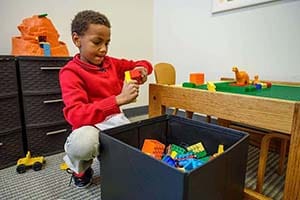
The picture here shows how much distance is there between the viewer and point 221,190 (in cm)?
61

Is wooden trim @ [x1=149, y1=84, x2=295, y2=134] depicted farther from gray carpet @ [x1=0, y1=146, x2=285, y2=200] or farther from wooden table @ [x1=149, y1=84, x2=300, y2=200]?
gray carpet @ [x1=0, y1=146, x2=285, y2=200]

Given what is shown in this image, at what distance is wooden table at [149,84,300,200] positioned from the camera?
640 millimetres

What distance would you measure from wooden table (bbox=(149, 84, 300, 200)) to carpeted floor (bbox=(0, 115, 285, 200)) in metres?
0.39

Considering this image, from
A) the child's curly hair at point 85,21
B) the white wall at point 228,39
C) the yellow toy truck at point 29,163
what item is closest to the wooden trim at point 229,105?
the child's curly hair at point 85,21

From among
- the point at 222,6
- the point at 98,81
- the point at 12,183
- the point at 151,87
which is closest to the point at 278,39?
the point at 222,6

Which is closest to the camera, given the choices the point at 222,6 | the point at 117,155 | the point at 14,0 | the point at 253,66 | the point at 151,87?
the point at 117,155

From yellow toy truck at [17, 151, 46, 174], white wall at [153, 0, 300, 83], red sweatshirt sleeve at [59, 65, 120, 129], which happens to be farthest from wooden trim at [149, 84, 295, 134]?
white wall at [153, 0, 300, 83]

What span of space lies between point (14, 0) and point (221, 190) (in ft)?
5.59

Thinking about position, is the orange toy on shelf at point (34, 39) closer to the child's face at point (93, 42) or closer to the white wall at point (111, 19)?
the white wall at point (111, 19)

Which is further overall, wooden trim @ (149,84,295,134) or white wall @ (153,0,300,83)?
white wall @ (153,0,300,83)

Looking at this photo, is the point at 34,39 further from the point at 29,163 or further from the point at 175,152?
the point at 175,152

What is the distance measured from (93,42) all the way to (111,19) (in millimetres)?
1245

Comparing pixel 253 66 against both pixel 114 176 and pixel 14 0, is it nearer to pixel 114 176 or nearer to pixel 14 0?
pixel 114 176

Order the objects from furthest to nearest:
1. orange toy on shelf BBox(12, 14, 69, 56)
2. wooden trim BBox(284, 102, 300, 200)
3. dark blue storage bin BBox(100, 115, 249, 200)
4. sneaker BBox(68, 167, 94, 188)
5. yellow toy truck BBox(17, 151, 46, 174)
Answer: orange toy on shelf BBox(12, 14, 69, 56)
yellow toy truck BBox(17, 151, 46, 174)
sneaker BBox(68, 167, 94, 188)
wooden trim BBox(284, 102, 300, 200)
dark blue storage bin BBox(100, 115, 249, 200)
